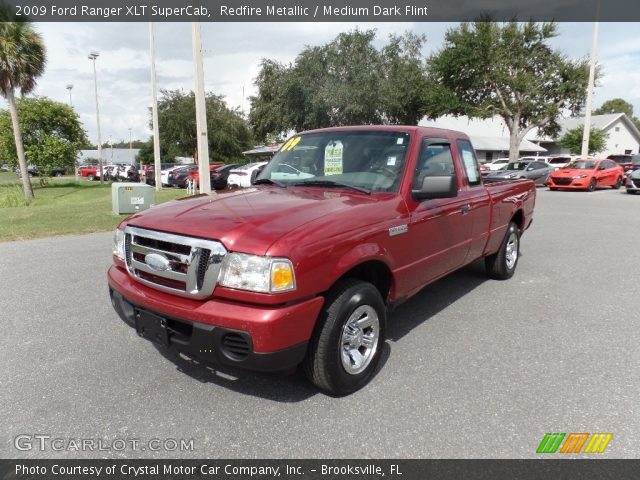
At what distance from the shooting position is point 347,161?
3.86 meters

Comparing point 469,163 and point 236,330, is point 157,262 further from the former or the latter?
point 469,163

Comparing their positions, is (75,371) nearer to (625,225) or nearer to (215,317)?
(215,317)

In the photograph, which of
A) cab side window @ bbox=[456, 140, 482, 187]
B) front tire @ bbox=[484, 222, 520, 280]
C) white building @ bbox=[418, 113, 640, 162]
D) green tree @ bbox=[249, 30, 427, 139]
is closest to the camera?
cab side window @ bbox=[456, 140, 482, 187]

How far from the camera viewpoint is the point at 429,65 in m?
33.2

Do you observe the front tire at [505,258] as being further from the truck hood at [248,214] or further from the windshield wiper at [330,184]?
the truck hood at [248,214]

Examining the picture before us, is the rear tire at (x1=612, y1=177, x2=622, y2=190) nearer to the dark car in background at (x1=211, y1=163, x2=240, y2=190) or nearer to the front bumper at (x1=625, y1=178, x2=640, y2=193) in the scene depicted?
the front bumper at (x1=625, y1=178, x2=640, y2=193)

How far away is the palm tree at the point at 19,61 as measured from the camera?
19.8 metres

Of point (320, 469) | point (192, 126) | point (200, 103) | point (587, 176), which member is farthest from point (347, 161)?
point (192, 126)

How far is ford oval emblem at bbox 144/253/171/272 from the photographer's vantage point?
2.81m

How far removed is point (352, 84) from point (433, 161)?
94.8ft

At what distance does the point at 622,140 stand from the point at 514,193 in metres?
65.6

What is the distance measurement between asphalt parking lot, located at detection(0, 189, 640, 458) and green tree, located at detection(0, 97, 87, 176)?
2625cm

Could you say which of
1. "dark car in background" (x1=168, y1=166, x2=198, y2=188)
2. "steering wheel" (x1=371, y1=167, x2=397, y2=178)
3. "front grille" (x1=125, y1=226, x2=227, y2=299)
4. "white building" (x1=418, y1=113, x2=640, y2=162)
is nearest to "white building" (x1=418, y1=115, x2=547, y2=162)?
"white building" (x1=418, y1=113, x2=640, y2=162)

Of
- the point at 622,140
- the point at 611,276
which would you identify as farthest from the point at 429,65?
the point at 622,140
